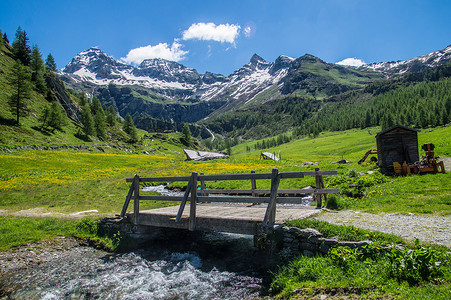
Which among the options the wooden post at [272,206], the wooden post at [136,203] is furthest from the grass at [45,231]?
the wooden post at [272,206]

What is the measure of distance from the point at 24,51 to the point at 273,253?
169202mm

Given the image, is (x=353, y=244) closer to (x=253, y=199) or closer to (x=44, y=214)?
(x=253, y=199)

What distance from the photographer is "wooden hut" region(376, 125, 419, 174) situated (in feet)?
87.9

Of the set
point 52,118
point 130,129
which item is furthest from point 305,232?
point 130,129

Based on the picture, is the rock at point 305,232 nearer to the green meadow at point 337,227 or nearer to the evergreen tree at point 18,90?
the green meadow at point 337,227

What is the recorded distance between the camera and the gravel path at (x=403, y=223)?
28.7 feet

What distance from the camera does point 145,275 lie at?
34.3 ft

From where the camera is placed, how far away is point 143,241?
1462cm

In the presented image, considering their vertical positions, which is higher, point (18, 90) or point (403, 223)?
point (18, 90)

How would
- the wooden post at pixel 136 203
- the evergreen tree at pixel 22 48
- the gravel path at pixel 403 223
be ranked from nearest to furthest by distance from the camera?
1. the gravel path at pixel 403 223
2. the wooden post at pixel 136 203
3. the evergreen tree at pixel 22 48

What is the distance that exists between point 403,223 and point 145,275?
36.9ft

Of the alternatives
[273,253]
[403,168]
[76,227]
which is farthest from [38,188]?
[403,168]

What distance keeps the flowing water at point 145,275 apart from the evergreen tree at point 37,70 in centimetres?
12513

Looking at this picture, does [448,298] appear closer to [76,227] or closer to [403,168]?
[76,227]
